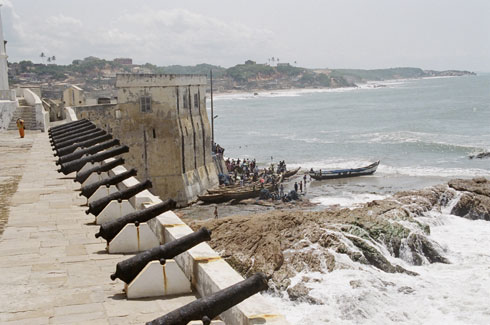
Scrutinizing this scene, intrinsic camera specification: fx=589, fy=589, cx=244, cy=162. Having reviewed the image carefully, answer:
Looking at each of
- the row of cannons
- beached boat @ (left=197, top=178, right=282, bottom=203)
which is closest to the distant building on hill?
beached boat @ (left=197, top=178, right=282, bottom=203)

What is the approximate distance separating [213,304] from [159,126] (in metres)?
29.4

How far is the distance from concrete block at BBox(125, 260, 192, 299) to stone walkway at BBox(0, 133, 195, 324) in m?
0.12

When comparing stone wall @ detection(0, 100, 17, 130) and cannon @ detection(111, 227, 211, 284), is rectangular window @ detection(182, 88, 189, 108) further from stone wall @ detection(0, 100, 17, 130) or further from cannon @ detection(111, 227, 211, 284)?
cannon @ detection(111, 227, 211, 284)

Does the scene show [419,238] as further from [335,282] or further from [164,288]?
[164,288]

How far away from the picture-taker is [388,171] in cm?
5144

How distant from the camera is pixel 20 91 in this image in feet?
151

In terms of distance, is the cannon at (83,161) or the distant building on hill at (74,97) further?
the distant building on hill at (74,97)

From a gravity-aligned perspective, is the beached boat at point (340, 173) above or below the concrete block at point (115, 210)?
below

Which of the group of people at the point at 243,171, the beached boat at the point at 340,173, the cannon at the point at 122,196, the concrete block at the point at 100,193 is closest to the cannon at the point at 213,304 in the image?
the cannon at the point at 122,196

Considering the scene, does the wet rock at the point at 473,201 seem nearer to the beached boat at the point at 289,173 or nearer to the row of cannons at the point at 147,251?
the beached boat at the point at 289,173

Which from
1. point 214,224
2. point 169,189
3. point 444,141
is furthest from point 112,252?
point 444,141

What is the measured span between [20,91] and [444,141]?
4640 centimetres

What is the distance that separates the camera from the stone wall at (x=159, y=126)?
33.5 meters

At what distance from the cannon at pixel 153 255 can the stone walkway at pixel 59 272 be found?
0.35m
